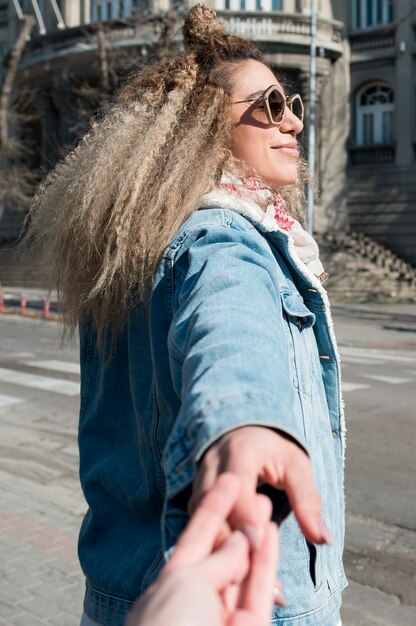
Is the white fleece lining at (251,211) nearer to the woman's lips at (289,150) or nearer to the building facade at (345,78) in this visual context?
the woman's lips at (289,150)

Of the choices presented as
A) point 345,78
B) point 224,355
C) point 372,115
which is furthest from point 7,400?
point 372,115

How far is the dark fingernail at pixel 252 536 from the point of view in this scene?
932 mm

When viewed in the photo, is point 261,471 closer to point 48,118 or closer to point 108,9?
point 108,9

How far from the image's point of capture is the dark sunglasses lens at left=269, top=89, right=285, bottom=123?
6.18ft

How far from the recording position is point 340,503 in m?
1.77

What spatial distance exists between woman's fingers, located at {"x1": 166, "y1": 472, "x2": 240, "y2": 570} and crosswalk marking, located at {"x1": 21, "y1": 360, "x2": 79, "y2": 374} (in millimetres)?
11391

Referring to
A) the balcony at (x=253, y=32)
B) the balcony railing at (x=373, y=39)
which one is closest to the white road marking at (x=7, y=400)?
the balcony at (x=253, y=32)

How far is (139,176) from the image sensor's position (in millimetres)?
1739

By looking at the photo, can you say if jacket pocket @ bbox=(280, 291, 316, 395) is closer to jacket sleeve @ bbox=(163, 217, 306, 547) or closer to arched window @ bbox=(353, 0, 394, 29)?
jacket sleeve @ bbox=(163, 217, 306, 547)

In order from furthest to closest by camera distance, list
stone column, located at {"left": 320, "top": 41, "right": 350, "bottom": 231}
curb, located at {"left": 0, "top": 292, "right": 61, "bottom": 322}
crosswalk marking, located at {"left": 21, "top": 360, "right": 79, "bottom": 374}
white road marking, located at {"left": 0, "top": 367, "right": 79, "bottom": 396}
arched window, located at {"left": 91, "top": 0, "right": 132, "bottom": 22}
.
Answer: arched window, located at {"left": 91, "top": 0, "right": 132, "bottom": 22} < stone column, located at {"left": 320, "top": 41, "right": 350, "bottom": 231} < curb, located at {"left": 0, "top": 292, "right": 61, "bottom": 322} < crosswalk marking, located at {"left": 21, "top": 360, "right": 79, "bottom": 374} < white road marking, located at {"left": 0, "top": 367, "right": 79, "bottom": 396}

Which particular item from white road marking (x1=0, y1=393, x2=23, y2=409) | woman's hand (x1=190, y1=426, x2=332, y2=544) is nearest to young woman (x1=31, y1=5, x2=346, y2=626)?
woman's hand (x1=190, y1=426, x2=332, y2=544)

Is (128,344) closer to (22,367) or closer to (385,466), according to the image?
(385,466)

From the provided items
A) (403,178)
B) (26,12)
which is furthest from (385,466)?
(26,12)

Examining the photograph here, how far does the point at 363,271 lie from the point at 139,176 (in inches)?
1082
